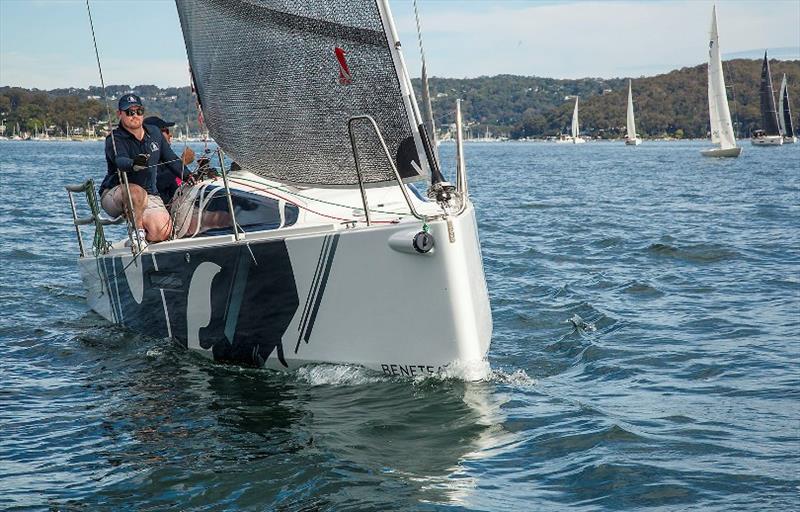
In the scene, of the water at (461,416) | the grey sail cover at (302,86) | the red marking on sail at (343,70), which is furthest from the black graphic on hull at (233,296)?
the red marking on sail at (343,70)

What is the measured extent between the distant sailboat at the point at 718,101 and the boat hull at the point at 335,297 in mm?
51638

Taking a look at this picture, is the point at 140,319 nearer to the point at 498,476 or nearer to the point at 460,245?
the point at 460,245

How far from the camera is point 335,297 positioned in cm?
697

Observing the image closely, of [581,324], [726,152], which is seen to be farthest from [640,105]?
[581,324]

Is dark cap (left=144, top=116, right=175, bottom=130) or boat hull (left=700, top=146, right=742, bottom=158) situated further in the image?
boat hull (left=700, top=146, right=742, bottom=158)

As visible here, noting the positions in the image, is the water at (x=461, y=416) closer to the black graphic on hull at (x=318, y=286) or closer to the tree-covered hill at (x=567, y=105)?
the black graphic on hull at (x=318, y=286)

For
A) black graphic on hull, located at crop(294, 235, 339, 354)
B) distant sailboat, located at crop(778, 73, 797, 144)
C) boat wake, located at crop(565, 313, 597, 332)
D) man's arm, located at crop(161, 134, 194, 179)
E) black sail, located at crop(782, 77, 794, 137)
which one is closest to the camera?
black graphic on hull, located at crop(294, 235, 339, 354)

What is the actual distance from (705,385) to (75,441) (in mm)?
4295

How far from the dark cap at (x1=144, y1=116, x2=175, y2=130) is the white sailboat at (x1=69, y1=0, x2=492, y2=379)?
4.40 ft

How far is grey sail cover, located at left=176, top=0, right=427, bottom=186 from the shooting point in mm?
6723

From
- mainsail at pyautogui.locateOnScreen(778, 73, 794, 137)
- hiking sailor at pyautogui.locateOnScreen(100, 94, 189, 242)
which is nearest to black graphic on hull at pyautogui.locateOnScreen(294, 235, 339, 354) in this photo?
hiking sailor at pyautogui.locateOnScreen(100, 94, 189, 242)

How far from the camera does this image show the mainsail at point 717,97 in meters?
55.7

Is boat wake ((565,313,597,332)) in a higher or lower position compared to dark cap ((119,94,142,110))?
lower

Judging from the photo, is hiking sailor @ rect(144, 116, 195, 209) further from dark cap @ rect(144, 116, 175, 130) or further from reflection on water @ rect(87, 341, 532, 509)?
reflection on water @ rect(87, 341, 532, 509)
